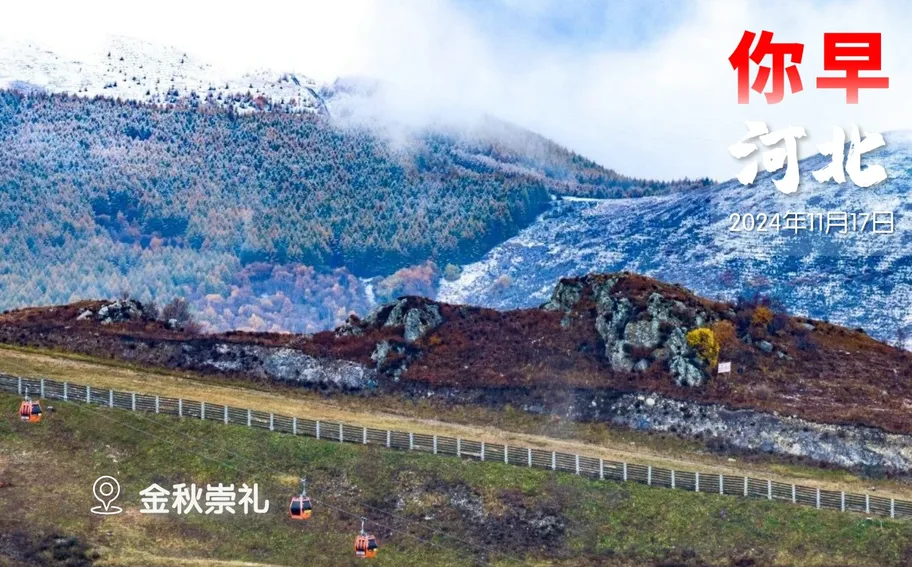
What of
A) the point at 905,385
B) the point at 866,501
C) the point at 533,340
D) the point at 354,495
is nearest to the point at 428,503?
the point at 354,495

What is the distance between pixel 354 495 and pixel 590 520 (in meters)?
14.0

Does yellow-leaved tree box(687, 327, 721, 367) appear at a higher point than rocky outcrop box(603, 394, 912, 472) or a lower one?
higher

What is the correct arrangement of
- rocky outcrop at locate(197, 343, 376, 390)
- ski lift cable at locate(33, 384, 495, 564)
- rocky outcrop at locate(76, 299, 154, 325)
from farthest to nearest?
rocky outcrop at locate(76, 299, 154, 325)
rocky outcrop at locate(197, 343, 376, 390)
ski lift cable at locate(33, 384, 495, 564)

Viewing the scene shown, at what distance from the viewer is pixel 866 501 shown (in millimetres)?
86312

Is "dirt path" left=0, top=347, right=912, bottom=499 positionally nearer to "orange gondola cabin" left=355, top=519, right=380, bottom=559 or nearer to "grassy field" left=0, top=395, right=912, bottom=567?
"grassy field" left=0, top=395, right=912, bottom=567

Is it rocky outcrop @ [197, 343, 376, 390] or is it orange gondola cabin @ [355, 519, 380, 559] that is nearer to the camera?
orange gondola cabin @ [355, 519, 380, 559]

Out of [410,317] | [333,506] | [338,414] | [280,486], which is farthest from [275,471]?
[410,317]

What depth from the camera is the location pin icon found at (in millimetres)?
84625

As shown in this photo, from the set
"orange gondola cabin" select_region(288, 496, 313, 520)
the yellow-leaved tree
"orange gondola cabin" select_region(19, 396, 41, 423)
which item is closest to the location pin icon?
"orange gondola cabin" select_region(19, 396, 41, 423)

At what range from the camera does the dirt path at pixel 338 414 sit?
95.6 m

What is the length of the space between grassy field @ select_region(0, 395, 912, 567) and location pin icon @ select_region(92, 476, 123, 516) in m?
0.54

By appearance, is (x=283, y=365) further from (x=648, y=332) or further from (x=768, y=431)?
(x=768, y=431)

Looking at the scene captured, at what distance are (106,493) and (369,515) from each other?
1571 cm

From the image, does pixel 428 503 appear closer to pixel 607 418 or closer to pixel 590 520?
pixel 590 520
